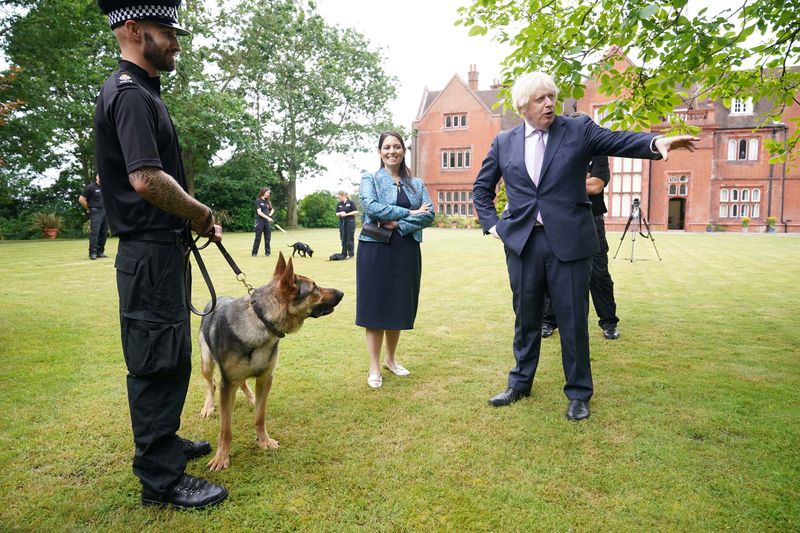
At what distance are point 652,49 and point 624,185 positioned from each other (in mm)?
34938

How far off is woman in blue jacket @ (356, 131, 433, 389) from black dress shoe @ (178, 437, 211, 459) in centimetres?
165

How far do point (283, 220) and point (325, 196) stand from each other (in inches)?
197

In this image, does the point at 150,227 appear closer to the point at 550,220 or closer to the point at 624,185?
the point at 550,220

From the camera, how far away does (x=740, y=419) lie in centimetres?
377

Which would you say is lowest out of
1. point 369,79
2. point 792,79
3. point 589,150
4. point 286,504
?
point 286,504

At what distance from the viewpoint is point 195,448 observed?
10.9 ft

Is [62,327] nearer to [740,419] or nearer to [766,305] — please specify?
[740,419]

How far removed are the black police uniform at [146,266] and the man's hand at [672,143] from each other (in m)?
3.02

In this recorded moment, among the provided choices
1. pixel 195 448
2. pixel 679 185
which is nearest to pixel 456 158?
pixel 679 185

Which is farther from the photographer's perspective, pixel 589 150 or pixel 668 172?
pixel 668 172

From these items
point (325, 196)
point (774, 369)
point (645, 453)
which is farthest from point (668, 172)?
point (645, 453)

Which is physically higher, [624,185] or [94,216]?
[624,185]

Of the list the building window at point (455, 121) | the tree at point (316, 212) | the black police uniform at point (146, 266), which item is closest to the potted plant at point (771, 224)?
the building window at point (455, 121)

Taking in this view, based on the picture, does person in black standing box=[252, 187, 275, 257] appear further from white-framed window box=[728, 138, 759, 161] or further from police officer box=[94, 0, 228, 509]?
white-framed window box=[728, 138, 759, 161]
